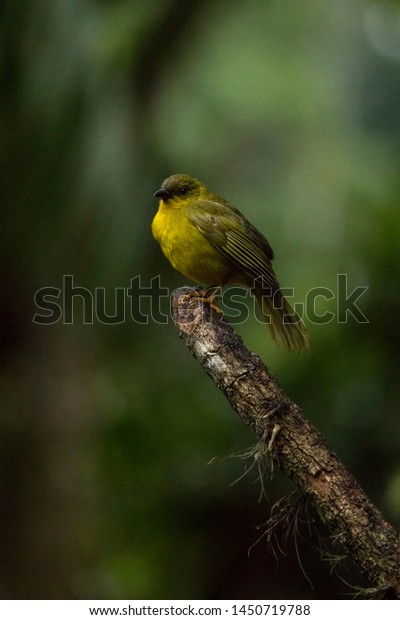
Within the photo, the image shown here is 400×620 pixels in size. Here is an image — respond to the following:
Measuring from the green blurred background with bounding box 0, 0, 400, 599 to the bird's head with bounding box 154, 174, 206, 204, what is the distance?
0.66 m

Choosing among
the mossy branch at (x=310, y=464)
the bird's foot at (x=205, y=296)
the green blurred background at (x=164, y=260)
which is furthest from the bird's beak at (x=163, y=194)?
the mossy branch at (x=310, y=464)

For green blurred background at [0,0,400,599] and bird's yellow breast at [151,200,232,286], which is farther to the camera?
green blurred background at [0,0,400,599]

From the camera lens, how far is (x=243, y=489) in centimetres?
492

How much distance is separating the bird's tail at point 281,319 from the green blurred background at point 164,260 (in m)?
0.30

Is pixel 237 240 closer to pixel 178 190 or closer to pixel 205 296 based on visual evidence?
pixel 205 296

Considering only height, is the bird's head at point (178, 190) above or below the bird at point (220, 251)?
above

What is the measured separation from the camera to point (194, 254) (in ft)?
13.7

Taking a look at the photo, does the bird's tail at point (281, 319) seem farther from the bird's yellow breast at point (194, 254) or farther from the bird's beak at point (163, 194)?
the bird's beak at point (163, 194)

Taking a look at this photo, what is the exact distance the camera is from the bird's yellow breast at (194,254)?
13.7 feet

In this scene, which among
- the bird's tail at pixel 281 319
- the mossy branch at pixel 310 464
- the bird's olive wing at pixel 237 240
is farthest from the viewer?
the bird's tail at pixel 281 319

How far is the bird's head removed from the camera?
4.38 meters

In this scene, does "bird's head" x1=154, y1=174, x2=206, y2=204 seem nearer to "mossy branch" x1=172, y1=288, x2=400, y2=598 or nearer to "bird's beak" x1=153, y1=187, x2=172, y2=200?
"bird's beak" x1=153, y1=187, x2=172, y2=200

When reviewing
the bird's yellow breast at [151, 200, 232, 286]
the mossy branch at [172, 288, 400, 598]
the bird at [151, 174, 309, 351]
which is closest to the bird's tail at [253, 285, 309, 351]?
the bird at [151, 174, 309, 351]

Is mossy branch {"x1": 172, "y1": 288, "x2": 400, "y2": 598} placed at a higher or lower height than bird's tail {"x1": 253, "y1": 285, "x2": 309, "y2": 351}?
lower
